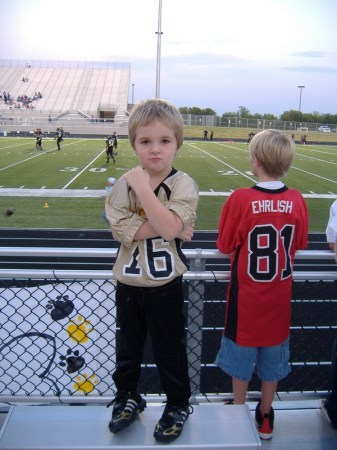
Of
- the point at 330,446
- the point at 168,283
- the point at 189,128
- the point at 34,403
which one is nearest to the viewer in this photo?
the point at 168,283

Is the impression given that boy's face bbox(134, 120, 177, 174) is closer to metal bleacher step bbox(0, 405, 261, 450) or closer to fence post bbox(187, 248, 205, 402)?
fence post bbox(187, 248, 205, 402)

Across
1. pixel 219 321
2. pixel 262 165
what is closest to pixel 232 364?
pixel 262 165

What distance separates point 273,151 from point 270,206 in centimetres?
26

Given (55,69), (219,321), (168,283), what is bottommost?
(219,321)

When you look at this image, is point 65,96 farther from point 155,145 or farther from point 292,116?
point 155,145

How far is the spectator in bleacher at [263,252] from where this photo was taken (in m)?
2.35

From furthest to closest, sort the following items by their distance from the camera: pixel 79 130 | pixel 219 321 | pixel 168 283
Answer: pixel 79 130 < pixel 219 321 < pixel 168 283

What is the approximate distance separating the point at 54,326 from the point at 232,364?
7.04ft

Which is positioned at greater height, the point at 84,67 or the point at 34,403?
the point at 84,67

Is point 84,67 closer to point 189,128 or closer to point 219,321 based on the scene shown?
point 189,128

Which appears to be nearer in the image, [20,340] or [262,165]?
[262,165]

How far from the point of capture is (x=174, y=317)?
220 centimetres

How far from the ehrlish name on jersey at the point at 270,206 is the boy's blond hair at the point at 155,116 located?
1.58ft

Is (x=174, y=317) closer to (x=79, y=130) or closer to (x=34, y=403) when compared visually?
(x=34, y=403)
